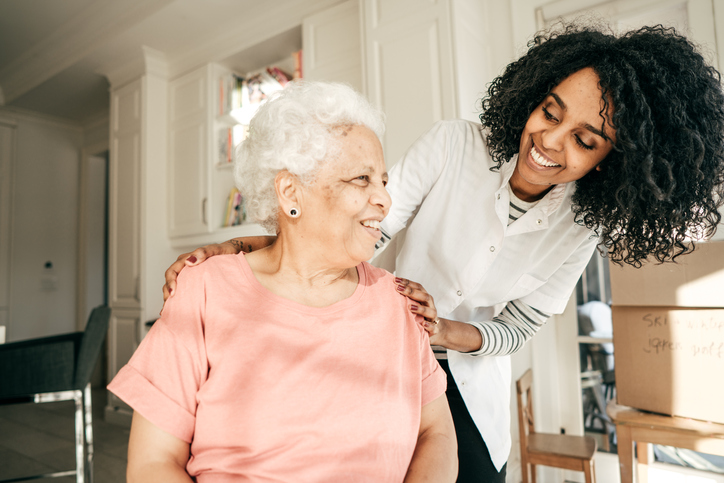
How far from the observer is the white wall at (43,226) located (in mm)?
5164

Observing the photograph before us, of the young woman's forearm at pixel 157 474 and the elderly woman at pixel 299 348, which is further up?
the elderly woman at pixel 299 348

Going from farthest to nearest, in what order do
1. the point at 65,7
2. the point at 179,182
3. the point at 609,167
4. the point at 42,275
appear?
the point at 42,275 < the point at 179,182 < the point at 65,7 < the point at 609,167

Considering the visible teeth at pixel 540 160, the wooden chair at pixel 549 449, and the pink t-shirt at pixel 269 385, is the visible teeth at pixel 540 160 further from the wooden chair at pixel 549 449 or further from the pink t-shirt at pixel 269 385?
the wooden chair at pixel 549 449

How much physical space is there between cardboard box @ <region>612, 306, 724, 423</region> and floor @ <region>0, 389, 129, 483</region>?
2.90 meters

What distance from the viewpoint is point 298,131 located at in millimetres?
942

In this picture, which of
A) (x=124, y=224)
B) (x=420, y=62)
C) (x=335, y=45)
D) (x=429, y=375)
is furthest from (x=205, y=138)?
(x=429, y=375)

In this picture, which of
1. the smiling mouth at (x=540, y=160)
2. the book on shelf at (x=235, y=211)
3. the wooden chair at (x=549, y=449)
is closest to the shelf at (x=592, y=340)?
the wooden chair at (x=549, y=449)

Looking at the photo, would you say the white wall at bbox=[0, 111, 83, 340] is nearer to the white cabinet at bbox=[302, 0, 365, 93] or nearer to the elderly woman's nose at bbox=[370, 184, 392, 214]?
the white cabinet at bbox=[302, 0, 365, 93]

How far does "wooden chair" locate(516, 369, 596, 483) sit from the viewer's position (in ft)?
6.56

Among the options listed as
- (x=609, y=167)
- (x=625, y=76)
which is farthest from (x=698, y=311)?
(x=625, y=76)

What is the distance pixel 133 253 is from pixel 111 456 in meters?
1.72

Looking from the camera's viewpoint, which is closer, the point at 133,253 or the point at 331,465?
the point at 331,465

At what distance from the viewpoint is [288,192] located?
960 millimetres

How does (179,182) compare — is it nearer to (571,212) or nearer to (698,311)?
(571,212)
